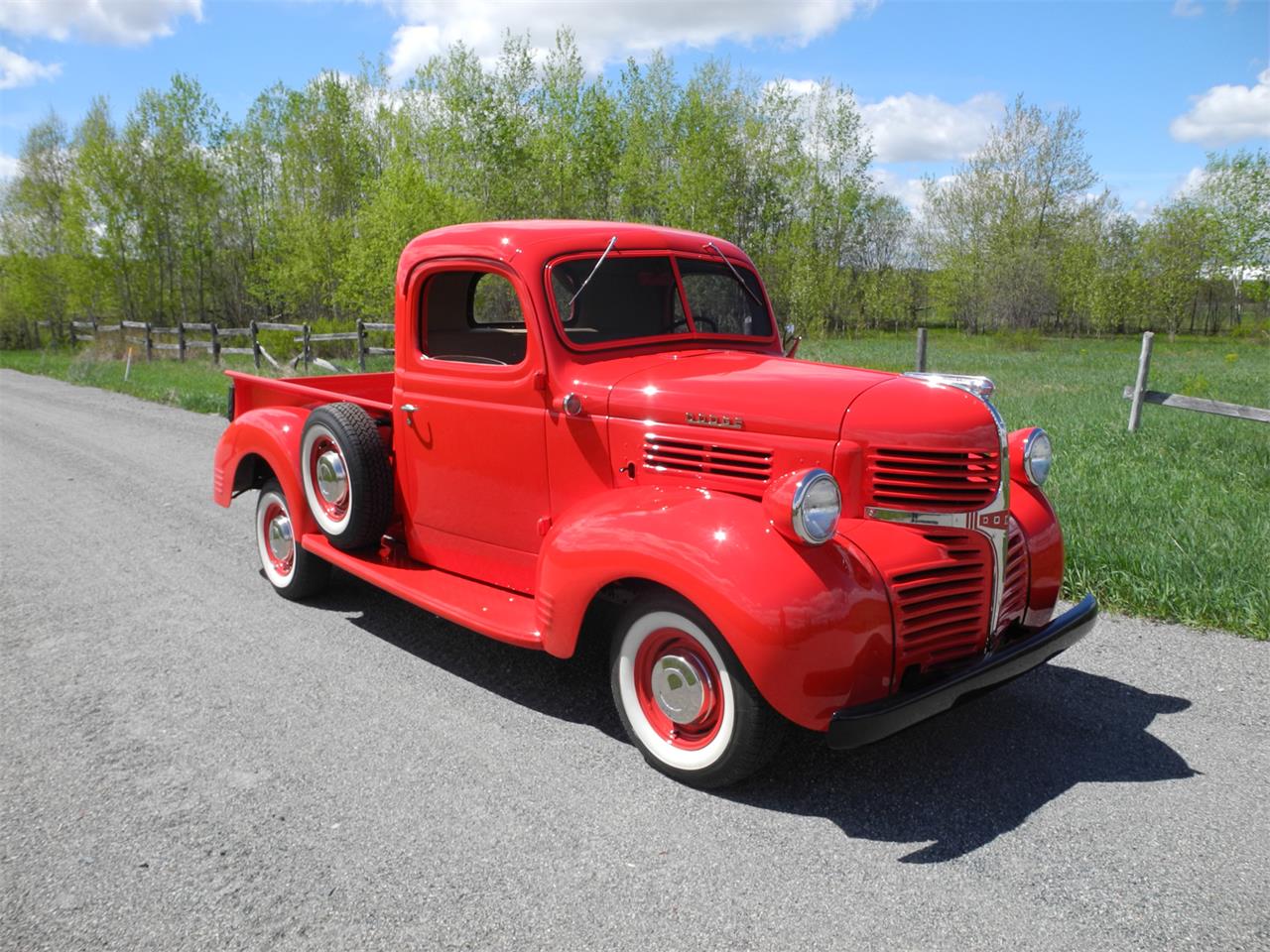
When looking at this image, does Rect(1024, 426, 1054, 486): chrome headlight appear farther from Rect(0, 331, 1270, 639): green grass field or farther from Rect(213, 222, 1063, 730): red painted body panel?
Rect(0, 331, 1270, 639): green grass field

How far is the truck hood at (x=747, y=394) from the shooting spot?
348 centimetres

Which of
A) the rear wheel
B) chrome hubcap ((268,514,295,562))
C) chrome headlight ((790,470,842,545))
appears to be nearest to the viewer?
chrome headlight ((790,470,842,545))

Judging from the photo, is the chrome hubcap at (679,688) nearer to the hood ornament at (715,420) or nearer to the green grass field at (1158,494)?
the hood ornament at (715,420)

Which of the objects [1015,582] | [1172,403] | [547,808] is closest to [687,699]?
[547,808]

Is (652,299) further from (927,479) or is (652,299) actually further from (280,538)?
(280,538)

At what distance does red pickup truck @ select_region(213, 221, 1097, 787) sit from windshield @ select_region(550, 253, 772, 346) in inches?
0.5

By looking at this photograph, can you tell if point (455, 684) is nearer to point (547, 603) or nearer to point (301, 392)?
point (547, 603)

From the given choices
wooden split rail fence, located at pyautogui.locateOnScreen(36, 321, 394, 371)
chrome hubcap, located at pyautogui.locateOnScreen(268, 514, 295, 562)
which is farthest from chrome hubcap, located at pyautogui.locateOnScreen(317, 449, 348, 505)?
wooden split rail fence, located at pyautogui.locateOnScreen(36, 321, 394, 371)

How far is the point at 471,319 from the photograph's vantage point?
16.9 feet

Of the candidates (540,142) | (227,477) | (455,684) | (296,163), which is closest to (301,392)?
(227,477)

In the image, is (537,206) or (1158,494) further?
(537,206)

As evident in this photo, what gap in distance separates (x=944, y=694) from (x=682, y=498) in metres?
1.15

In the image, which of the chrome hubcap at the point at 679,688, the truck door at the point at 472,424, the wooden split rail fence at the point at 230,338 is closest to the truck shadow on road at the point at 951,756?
the chrome hubcap at the point at 679,688

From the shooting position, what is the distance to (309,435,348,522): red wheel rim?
15.9 feet
